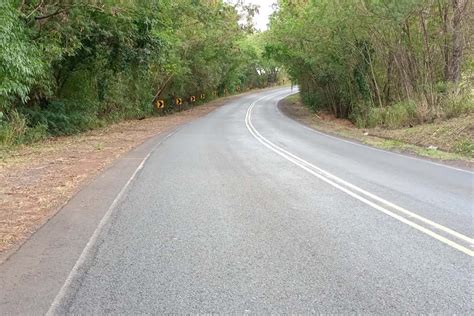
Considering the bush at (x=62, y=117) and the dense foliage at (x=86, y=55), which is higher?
the dense foliage at (x=86, y=55)

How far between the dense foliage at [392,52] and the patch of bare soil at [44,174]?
11969mm

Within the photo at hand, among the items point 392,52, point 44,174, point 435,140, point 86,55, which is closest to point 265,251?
point 44,174

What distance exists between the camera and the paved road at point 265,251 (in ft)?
13.4

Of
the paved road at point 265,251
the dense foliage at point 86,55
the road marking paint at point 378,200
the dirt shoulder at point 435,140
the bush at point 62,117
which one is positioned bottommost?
the dirt shoulder at point 435,140

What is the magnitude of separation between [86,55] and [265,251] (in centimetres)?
1810

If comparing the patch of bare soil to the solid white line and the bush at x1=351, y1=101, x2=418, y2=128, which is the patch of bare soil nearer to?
the solid white line

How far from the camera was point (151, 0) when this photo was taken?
19656 millimetres

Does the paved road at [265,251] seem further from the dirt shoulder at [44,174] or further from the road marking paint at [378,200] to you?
the dirt shoulder at [44,174]

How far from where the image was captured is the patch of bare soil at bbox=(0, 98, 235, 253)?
6.94 meters

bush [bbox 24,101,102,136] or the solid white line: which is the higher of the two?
bush [bbox 24,101,102,136]

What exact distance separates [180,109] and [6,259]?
1519 inches

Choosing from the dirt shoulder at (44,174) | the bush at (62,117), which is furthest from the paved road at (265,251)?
the bush at (62,117)

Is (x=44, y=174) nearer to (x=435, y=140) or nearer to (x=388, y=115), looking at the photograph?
(x=435, y=140)

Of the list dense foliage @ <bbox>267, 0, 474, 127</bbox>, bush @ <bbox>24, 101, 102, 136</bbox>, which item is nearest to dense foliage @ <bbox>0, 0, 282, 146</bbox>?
bush @ <bbox>24, 101, 102, 136</bbox>
